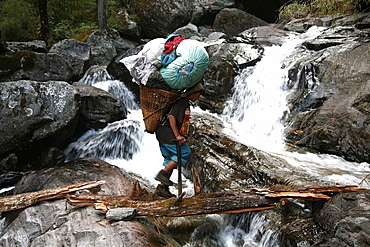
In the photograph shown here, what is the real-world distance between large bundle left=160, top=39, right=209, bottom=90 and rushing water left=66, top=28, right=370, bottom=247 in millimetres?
2039

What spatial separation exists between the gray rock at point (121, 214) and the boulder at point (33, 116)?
13.2 feet

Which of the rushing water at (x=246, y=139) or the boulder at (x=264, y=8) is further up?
the boulder at (x=264, y=8)

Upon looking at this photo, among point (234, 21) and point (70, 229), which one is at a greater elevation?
point (234, 21)

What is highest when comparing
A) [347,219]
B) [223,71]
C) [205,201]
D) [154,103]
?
[223,71]

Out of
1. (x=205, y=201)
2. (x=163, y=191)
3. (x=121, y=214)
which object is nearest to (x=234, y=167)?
(x=163, y=191)

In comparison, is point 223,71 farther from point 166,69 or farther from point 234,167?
point 166,69

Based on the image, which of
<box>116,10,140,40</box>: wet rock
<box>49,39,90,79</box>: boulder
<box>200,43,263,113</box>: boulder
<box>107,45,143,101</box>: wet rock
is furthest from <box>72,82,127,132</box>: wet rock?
<box>116,10,140,40</box>: wet rock

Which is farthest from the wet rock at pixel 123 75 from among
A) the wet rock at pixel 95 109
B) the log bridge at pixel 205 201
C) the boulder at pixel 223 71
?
the log bridge at pixel 205 201

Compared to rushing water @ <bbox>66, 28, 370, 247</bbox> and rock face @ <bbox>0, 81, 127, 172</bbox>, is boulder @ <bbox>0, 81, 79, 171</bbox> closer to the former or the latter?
rock face @ <bbox>0, 81, 127, 172</bbox>

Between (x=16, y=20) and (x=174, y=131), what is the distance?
1210 cm

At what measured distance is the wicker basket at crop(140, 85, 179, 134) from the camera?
3.70m

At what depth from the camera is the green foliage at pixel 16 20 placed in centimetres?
1218

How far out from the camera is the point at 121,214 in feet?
10.7

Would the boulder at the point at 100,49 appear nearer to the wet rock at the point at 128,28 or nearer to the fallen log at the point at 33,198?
the wet rock at the point at 128,28
